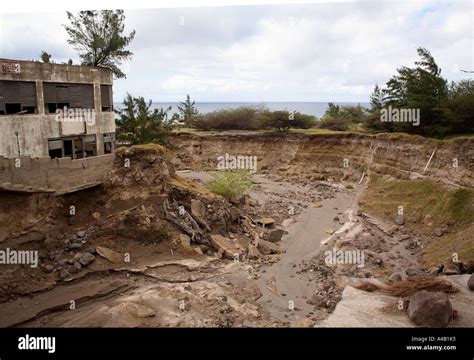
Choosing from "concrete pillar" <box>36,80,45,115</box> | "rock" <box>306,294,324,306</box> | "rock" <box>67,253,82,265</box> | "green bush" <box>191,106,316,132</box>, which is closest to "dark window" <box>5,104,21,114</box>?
"concrete pillar" <box>36,80,45,115</box>

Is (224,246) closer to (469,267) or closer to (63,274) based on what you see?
(63,274)

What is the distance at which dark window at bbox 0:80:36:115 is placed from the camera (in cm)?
1622

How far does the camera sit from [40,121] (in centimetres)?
1747

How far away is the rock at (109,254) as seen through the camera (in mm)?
16375

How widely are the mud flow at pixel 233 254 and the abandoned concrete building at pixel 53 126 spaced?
29.2 inches

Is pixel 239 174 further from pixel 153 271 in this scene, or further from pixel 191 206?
pixel 153 271

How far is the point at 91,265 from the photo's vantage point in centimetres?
1592

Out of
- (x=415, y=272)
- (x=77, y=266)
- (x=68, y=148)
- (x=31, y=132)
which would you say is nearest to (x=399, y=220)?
(x=415, y=272)

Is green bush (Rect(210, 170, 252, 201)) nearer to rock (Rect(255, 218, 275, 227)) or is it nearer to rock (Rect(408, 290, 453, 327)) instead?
rock (Rect(255, 218, 275, 227))

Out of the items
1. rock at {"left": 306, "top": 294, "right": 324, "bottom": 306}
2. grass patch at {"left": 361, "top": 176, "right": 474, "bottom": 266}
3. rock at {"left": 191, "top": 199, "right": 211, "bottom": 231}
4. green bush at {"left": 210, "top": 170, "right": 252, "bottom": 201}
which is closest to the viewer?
rock at {"left": 306, "top": 294, "right": 324, "bottom": 306}
